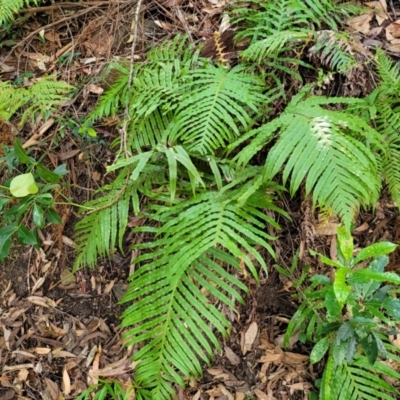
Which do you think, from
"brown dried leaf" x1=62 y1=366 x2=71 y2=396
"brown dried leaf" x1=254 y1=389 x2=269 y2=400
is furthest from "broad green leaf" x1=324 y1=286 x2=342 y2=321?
"brown dried leaf" x1=62 y1=366 x2=71 y2=396

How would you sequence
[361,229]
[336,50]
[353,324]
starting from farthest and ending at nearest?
[361,229] < [336,50] < [353,324]

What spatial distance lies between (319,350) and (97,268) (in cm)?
132

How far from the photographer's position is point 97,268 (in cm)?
285

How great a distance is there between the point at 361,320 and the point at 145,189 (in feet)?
3.90

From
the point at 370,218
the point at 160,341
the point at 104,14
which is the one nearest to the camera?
the point at 160,341

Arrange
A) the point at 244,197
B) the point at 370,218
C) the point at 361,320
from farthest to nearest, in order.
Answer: the point at 370,218 → the point at 244,197 → the point at 361,320

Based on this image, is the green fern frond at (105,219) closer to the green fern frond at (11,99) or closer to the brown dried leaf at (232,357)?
the green fern frond at (11,99)

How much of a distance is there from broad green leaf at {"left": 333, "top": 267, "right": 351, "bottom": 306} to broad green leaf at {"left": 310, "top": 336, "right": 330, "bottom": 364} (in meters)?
0.41

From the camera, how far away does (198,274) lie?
241cm

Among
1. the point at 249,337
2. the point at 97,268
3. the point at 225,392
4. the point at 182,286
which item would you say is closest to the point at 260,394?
the point at 225,392

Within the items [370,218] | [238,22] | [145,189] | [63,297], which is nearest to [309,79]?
[238,22]

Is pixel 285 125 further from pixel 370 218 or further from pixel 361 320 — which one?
pixel 361 320

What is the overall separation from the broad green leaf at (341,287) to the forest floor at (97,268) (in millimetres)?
565

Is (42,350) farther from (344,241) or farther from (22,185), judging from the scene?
(344,241)
